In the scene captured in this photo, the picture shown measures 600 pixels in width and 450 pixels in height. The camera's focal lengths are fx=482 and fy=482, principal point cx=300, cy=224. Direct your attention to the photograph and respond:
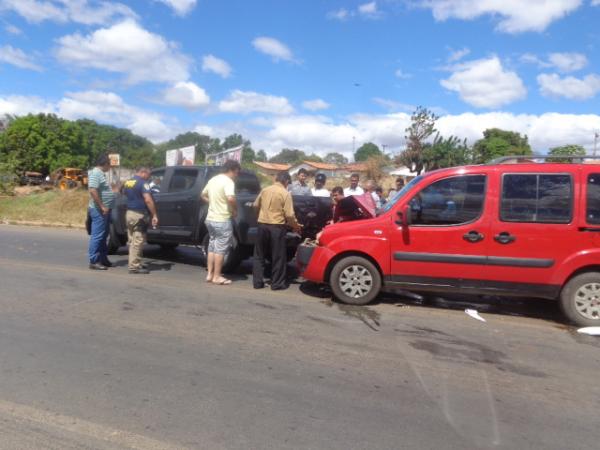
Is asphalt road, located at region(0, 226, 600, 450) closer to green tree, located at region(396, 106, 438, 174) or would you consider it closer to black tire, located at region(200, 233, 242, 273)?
black tire, located at region(200, 233, 242, 273)

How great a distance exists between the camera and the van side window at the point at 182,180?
8.69 metres

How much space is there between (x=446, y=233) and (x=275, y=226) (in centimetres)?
228

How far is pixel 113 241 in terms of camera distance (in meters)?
9.44

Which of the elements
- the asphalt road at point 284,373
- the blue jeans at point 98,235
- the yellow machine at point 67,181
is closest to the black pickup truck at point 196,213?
the blue jeans at point 98,235

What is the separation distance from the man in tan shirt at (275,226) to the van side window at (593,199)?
11.5 ft

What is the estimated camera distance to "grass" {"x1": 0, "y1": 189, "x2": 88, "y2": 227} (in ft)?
57.1

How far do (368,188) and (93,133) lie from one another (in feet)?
341

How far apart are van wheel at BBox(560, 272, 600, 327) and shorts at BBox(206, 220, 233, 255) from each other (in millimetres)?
4391

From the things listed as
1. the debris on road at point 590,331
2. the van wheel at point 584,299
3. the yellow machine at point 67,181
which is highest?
the yellow machine at point 67,181

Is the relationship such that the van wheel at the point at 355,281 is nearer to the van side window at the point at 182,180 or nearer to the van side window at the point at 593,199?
the van side window at the point at 593,199

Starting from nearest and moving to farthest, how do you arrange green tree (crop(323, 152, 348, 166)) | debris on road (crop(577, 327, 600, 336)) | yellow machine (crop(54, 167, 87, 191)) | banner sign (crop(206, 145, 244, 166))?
1. debris on road (crop(577, 327, 600, 336))
2. banner sign (crop(206, 145, 244, 166))
3. yellow machine (crop(54, 167, 87, 191))
4. green tree (crop(323, 152, 348, 166))

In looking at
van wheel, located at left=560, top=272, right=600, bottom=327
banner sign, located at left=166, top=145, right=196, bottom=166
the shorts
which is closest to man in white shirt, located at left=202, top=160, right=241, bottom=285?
the shorts

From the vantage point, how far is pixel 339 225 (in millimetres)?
6145

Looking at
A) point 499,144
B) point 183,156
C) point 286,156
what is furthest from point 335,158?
point 183,156
